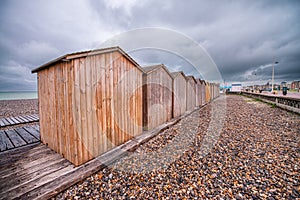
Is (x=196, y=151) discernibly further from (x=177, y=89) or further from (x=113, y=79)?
(x=177, y=89)

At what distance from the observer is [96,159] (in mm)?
2887

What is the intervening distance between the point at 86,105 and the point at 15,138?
328cm

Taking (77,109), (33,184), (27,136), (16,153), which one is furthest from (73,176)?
(27,136)

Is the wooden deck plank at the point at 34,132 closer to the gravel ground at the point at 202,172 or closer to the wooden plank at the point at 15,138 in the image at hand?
the wooden plank at the point at 15,138

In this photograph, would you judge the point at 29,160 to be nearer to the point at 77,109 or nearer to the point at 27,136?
the point at 77,109

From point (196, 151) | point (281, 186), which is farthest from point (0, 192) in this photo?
point (281, 186)

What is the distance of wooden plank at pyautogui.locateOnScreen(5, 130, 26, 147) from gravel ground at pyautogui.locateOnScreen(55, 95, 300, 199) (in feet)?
8.86

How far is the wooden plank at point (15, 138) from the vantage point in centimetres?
363

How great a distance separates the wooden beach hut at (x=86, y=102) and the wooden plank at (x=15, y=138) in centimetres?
61

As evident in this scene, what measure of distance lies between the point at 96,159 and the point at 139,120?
1.77 m

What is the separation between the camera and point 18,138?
3.98 metres

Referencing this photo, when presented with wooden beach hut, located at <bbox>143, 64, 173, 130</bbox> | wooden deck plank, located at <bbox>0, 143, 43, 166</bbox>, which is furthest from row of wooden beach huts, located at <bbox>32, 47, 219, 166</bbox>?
wooden beach hut, located at <bbox>143, 64, 173, 130</bbox>

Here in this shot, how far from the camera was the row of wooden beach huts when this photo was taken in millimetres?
2557

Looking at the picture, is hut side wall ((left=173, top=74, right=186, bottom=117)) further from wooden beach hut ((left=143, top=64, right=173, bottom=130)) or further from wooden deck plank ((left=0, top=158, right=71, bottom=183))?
wooden deck plank ((left=0, top=158, right=71, bottom=183))
